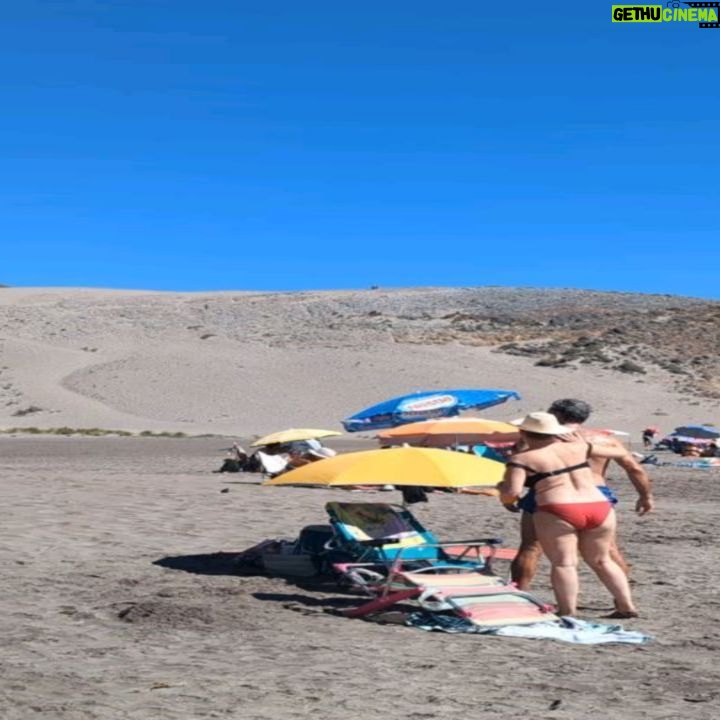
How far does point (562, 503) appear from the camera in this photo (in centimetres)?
860

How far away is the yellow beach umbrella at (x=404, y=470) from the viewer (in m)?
9.75

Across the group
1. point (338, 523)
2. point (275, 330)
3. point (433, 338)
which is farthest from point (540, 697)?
point (275, 330)

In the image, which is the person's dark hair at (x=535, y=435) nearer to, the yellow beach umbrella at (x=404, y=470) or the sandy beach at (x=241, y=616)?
the yellow beach umbrella at (x=404, y=470)

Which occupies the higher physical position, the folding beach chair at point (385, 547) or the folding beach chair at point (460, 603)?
the folding beach chair at point (385, 547)

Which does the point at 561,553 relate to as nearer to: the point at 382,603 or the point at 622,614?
the point at 622,614

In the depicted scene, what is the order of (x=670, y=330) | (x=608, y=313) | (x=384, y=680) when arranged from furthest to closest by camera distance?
(x=608, y=313) < (x=670, y=330) < (x=384, y=680)

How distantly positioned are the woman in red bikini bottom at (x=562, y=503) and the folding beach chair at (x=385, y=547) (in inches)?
51.3

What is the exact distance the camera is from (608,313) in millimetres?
64125

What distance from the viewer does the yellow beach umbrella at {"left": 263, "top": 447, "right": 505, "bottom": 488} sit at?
975 centimetres

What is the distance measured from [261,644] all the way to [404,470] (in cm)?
230

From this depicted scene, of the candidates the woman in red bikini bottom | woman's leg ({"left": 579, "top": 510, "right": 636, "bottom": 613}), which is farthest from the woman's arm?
woman's leg ({"left": 579, "top": 510, "right": 636, "bottom": 613})

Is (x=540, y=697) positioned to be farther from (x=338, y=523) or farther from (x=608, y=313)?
(x=608, y=313)

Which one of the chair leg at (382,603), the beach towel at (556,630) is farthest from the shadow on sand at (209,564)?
the beach towel at (556,630)

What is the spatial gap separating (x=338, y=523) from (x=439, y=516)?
5564 millimetres
